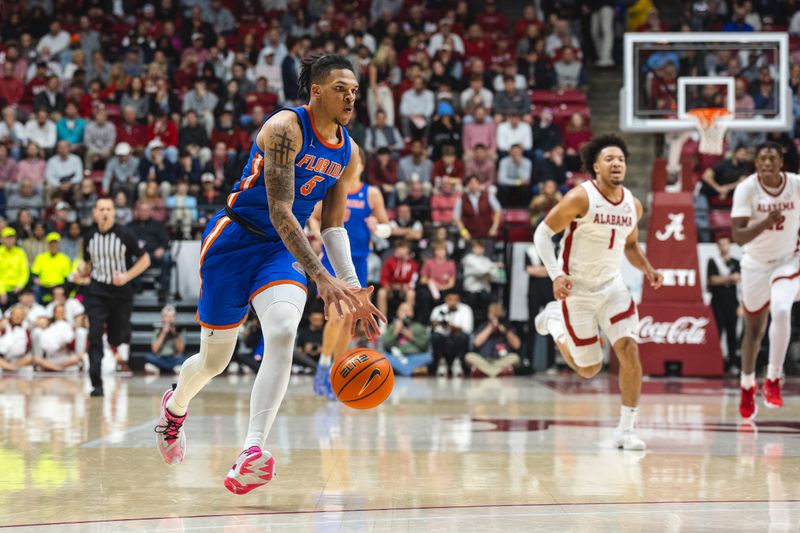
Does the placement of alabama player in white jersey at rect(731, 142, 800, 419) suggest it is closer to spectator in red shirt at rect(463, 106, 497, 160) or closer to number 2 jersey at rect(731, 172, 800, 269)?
number 2 jersey at rect(731, 172, 800, 269)

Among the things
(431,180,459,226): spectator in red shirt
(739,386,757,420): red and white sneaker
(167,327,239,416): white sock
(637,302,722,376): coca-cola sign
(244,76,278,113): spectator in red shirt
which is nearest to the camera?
(167,327,239,416): white sock

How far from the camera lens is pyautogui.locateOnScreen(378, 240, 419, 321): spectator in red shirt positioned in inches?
582

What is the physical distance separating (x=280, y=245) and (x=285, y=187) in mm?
422

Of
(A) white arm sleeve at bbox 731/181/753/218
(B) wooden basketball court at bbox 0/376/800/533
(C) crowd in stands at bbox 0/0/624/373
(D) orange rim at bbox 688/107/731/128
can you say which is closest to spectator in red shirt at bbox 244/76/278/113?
(C) crowd in stands at bbox 0/0/624/373

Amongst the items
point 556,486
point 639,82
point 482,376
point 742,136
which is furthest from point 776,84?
point 556,486

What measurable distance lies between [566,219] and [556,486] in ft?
8.14

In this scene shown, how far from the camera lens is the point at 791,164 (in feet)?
51.9

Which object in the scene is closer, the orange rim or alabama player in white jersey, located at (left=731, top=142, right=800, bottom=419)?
alabama player in white jersey, located at (left=731, top=142, right=800, bottom=419)

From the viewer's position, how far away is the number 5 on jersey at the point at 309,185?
16.9ft

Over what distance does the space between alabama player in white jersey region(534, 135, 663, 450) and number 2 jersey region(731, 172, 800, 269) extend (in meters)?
1.48

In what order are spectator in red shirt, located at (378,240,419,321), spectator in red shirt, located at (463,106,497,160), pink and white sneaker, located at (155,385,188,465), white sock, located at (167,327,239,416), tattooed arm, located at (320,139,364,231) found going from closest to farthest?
Result: white sock, located at (167,327,239,416)
tattooed arm, located at (320,139,364,231)
pink and white sneaker, located at (155,385,188,465)
spectator in red shirt, located at (378,240,419,321)
spectator in red shirt, located at (463,106,497,160)

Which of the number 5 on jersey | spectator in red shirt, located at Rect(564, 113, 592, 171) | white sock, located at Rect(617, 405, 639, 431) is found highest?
spectator in red shirt, located at Rect(564, 113, 592, 171)

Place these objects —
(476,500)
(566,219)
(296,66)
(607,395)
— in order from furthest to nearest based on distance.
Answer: (296,66), (607,395), (566,219), (476,500)

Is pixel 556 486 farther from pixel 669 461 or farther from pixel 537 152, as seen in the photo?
pixel 537 152
